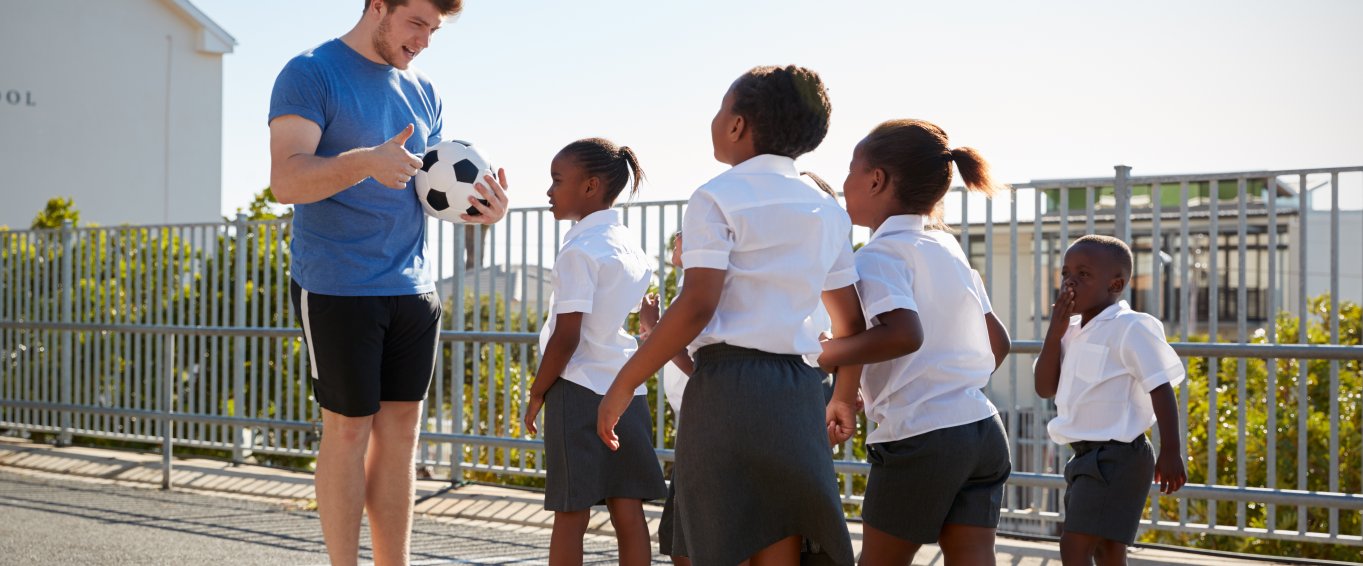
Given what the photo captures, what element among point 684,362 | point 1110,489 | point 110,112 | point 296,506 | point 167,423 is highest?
point 110,112

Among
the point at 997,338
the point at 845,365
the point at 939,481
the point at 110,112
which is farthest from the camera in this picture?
the point at 110,112

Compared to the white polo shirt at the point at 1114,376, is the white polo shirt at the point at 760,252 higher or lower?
higher

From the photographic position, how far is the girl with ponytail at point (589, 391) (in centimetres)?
410

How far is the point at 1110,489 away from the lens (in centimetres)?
407

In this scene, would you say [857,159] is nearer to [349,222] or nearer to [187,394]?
[349,222]

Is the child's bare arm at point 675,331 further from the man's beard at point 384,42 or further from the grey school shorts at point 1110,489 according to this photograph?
the grey school shorts at point 1110,489

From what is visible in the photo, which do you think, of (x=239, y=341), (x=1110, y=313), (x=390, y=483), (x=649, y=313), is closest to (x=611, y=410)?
(x=390, y=483)

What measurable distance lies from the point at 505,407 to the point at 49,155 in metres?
20.2

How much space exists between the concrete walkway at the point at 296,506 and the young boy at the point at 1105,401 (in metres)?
1.54

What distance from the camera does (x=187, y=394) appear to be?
32.8 feet

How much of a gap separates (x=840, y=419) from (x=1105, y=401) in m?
1.36

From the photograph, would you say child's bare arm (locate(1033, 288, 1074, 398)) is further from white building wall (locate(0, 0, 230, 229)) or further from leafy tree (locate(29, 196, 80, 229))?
white building wall (locate(0, 0, 230, 229))

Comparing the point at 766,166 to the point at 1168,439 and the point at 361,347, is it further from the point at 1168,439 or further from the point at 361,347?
the point at 1168,439

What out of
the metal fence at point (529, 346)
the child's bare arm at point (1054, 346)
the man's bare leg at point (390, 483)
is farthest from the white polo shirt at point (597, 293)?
the metal fence at point (529, 346)
